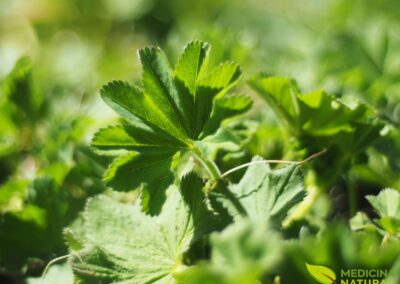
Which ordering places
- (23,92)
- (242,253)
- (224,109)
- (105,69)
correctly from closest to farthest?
(242,253) → (224,109) → (23,92) → (105,69)

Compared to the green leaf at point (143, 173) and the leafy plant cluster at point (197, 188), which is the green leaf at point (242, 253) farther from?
the green leaf at point (143, 173)

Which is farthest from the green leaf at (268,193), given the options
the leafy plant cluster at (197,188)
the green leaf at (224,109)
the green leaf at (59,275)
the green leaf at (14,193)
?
the green leaf at (14,193)

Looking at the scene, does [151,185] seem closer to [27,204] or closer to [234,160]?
[234,160]

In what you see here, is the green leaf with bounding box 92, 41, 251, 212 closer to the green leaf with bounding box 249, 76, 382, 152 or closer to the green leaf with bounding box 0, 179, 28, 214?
the green leaf with bounding box 249, 76, 382, 152

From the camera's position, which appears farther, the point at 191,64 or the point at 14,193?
the point at 14,193

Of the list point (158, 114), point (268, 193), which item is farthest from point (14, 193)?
point (268, 193)

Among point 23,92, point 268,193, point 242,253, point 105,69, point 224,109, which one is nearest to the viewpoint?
point 242,253

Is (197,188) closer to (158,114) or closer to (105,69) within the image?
(158,114)
